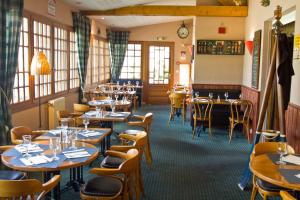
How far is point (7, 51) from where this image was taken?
4.84m

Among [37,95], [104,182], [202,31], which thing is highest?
[202,31]

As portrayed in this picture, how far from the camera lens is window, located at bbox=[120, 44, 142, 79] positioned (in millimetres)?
13094

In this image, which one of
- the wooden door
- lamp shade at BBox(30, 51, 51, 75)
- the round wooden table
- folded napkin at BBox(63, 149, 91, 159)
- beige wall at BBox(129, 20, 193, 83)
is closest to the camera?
the round wooden table

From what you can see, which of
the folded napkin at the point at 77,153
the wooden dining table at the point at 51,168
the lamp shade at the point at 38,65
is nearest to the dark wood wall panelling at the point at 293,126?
the wooden dining table at the point at 51,168

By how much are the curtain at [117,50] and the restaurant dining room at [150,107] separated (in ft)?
0.15

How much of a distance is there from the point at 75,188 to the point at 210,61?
5.56 meters

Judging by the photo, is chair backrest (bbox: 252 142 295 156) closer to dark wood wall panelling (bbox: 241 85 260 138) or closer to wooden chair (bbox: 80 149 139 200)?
wooden chair (bbox: 80 149 139 200)

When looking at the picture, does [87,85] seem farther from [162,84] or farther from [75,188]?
[75,188]

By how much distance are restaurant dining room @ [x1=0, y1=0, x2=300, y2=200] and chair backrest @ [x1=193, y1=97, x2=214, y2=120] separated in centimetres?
2

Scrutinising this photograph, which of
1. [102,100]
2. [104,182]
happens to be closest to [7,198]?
[104,182]

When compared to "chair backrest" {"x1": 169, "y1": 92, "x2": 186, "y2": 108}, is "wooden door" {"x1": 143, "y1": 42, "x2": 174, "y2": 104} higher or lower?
higher

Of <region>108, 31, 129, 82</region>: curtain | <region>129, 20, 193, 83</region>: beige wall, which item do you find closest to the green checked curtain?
<region>108, 31, 129, 82</region>: curtain

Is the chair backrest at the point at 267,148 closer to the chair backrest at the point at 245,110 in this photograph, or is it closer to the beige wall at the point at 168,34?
the chair backrest at the point at 245,110

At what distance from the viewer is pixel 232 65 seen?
888 cm
